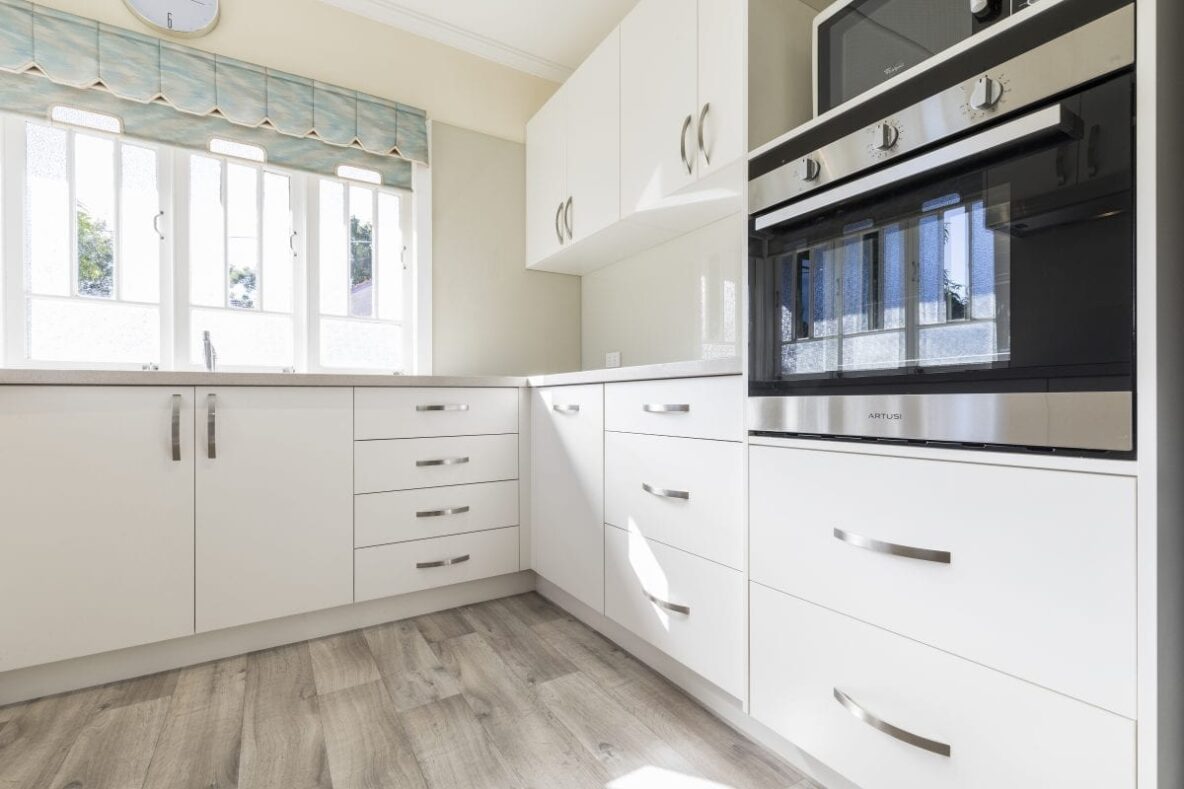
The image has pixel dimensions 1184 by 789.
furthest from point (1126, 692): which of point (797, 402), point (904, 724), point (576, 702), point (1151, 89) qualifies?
point (576, 702)

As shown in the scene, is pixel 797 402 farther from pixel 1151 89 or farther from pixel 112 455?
pixel 112 455

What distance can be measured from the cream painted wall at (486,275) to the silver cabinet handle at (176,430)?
1.08m

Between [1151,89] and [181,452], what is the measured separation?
7.59 feet

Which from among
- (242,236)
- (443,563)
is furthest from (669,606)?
(242,236)

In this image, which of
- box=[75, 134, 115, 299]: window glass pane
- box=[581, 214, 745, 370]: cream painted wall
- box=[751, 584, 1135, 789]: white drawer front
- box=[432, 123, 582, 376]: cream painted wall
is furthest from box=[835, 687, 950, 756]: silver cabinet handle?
box=[75, 134, 115, 299]: window glass pane

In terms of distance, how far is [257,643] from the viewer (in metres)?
1.91

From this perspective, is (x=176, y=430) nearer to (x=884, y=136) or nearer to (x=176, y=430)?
(x=176, y=430)

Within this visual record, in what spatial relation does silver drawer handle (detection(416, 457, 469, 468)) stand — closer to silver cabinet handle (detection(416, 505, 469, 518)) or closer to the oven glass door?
silver cabinet handle (detection(416, 505, 469, 518))

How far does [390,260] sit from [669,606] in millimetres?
2014

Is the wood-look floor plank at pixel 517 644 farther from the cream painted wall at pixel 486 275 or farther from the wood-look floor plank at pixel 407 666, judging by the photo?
the cream painted wall at pixel 486 275

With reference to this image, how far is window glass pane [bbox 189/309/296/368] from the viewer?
88.2 inches

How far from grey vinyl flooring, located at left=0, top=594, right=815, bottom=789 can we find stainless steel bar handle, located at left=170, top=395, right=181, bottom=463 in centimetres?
68

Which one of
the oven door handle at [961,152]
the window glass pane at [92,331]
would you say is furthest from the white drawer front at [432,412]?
the oven door handle at [961,152]

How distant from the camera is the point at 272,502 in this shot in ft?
6.18
